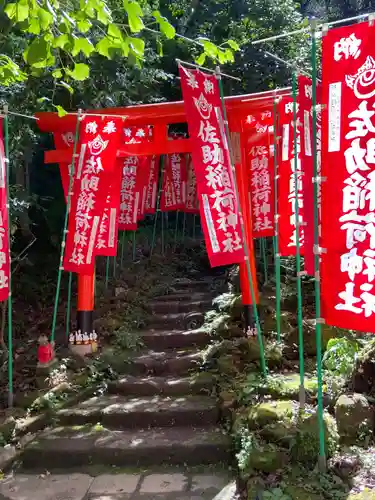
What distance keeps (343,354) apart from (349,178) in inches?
96.2

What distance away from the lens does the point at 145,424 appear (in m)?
6.42

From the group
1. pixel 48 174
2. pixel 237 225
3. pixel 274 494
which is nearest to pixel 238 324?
pixel 237 225

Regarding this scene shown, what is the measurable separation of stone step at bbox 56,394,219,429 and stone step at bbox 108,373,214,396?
0.34m

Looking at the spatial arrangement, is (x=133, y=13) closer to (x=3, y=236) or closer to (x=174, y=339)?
(x=3, y=236)

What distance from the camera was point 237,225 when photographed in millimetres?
6352

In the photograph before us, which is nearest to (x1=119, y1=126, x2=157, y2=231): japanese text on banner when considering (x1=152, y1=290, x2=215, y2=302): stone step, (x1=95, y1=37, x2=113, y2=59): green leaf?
(x1=152, y1=290, x2=215, y2=302): stone step

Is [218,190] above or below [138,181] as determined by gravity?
below

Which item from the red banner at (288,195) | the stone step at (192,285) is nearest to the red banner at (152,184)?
the stone step at (192,285)

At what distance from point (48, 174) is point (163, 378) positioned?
7.83 m

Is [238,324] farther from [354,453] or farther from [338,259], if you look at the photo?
[338,259]

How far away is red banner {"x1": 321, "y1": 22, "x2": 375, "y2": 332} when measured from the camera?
3633mm

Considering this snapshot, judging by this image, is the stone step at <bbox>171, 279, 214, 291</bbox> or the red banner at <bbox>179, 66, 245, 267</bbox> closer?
the red banner at <bbox>179, 66, 245, 267</bbox>

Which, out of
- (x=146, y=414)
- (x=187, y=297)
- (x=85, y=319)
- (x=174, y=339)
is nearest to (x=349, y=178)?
(x=146, y=414)

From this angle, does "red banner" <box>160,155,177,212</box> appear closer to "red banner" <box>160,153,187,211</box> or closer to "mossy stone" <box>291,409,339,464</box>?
"red banner" <box>160,153,187,211</box>
